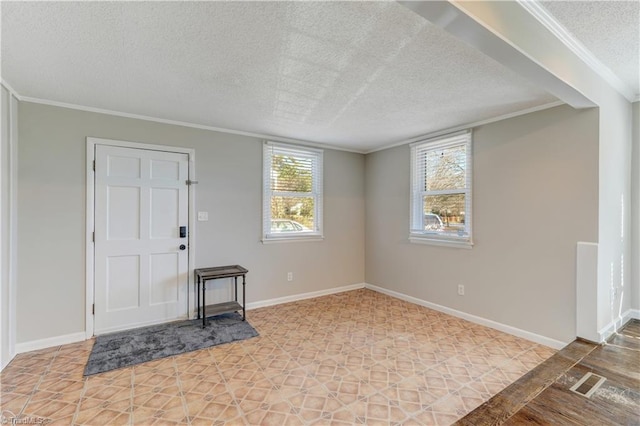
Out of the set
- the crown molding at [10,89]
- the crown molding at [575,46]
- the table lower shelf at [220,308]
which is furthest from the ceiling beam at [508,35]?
the table lower shelf at [220,308]

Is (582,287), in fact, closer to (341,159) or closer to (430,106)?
(430,106)

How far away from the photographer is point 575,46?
2.13m

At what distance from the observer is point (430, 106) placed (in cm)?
306

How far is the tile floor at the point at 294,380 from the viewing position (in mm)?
1978

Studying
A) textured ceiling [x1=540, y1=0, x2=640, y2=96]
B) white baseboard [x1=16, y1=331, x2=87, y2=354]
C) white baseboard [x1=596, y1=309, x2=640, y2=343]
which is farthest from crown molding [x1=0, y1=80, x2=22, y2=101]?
white baseboard [x1=596, y1=309, x2=640, y2=343]

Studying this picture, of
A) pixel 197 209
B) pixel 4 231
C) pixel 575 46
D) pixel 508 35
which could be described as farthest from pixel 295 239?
pixel 575 46

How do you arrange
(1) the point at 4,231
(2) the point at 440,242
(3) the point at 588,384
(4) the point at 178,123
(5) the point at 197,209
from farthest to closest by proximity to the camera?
(2) the point at 440,242 → (5) the point at 197,209 → (4) the point at 178,123 → (1) the point at 4,231 → (3) the point at 588,384

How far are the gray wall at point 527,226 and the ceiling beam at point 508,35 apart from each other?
2.45 ft

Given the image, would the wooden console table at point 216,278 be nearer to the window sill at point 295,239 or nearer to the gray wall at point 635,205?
the window sill at point 295,239

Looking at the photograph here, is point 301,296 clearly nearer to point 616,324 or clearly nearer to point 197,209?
point 197,209

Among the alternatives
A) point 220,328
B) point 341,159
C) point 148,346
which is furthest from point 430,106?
point 148,346

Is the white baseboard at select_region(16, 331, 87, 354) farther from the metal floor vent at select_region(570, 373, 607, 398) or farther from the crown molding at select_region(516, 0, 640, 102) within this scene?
the crown molding at select_region(516, 0, 640, 102)

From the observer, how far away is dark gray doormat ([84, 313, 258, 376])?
8.76ft

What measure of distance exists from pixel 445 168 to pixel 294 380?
3.21 metres
